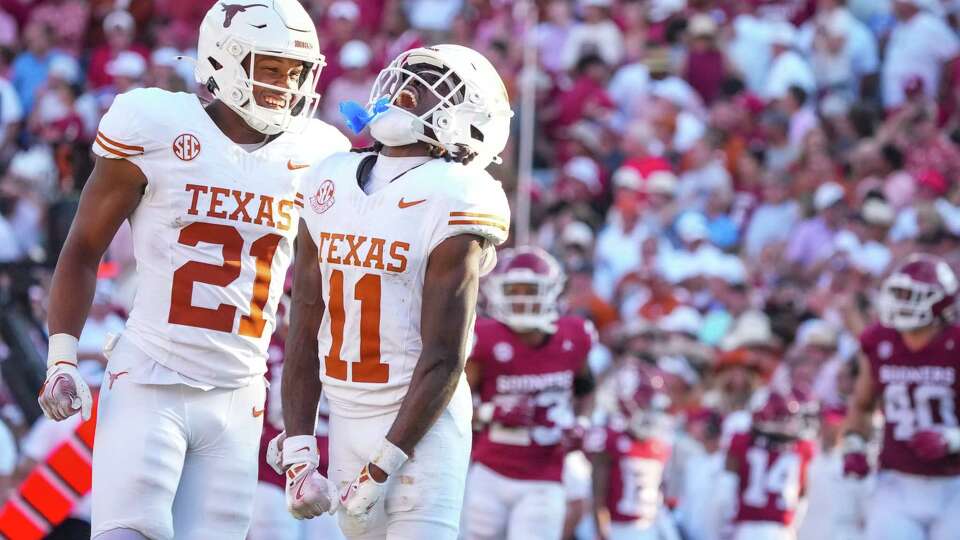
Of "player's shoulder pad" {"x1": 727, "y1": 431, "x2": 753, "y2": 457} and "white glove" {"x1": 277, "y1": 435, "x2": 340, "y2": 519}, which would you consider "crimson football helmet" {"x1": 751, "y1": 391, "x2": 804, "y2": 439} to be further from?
"white glove" {"x1": 277, "y1": 435, "x2": 340, "y2": 519}

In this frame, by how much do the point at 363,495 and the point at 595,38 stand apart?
9348mm

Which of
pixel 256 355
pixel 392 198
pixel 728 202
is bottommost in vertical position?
pixel 256 355

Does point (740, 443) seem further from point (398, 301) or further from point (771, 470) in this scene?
point (398, 301)

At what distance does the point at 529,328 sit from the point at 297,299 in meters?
3.36

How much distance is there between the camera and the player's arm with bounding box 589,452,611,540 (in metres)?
8.25

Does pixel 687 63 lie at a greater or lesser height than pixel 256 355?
greater

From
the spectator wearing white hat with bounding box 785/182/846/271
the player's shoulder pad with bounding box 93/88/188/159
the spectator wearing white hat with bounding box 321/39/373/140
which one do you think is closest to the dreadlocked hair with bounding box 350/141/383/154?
the player's shoulder pad with bounding box 93/88/188/159

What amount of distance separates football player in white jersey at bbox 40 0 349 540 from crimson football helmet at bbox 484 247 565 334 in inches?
117

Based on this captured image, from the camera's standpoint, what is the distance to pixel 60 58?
12.4 metres

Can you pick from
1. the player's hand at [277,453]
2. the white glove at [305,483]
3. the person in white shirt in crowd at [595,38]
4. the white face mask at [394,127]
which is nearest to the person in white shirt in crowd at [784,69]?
the person in white shirt in crowd at [595,38]

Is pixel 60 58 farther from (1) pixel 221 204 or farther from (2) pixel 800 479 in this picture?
(1) pixel 221 204

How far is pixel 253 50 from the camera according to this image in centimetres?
455

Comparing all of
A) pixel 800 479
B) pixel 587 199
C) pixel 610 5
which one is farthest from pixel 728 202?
pixel 800 479

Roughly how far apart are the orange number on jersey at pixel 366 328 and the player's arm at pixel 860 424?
3.94 meters
